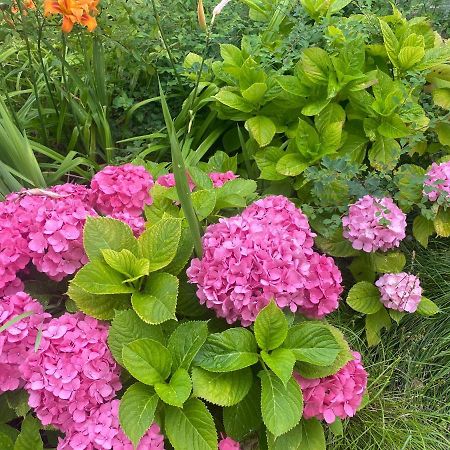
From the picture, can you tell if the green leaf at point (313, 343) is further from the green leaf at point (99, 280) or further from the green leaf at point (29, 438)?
the green leaf at point (29, 438)

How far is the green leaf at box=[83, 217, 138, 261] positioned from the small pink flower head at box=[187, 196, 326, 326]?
198 mm

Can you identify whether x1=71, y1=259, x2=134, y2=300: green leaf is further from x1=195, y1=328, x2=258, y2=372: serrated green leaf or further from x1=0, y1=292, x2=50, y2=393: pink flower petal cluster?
x1=195, y1=328, x2=258, y2=372: serrated green leaf

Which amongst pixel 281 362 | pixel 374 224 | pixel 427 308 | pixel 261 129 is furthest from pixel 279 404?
pixel 261 129

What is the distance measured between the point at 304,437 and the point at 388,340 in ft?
2.53

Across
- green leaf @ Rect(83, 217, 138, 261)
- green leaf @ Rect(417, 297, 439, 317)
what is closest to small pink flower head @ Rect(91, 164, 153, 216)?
green leaf @ Rect(83, 217, 138, 261)

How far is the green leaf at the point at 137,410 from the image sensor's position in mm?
1219

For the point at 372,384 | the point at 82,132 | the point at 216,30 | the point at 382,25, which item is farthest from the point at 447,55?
the point at 82,132

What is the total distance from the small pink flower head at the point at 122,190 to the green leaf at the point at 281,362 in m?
0.65

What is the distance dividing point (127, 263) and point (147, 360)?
26 cm

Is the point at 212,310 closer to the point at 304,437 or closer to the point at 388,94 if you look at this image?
the point at 304,437

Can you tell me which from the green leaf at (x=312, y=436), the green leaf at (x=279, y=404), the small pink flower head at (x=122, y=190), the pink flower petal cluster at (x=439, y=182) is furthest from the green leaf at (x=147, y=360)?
the pink flower petal cluster at (x=439, y=182)

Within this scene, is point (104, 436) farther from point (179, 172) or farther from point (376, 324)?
point (376, 324)

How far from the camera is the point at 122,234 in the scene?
151 centimetres

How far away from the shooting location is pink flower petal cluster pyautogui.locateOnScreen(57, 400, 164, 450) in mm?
1251
